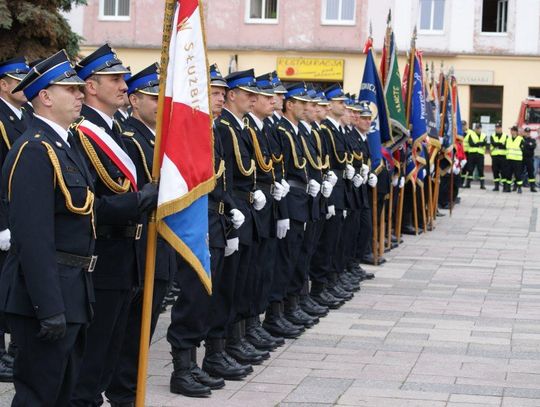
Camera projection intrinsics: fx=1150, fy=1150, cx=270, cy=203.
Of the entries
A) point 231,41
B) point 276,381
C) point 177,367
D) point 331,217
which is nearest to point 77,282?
point 177,367

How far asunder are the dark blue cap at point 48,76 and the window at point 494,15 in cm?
3374

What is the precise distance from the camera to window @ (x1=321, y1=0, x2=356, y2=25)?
1448 inches

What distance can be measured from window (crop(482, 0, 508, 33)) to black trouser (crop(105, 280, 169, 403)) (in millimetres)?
32903

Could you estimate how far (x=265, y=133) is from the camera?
28.3 ft

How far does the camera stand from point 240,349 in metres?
8.18

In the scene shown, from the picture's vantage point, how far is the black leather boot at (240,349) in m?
8.13

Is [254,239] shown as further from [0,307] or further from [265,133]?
[0,307]

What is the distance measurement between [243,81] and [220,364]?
195 cm

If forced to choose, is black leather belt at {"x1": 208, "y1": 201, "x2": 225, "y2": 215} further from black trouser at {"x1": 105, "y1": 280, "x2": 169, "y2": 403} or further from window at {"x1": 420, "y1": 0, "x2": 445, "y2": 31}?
window at {"x1": 420, "y1": 0, "x2": 445, "y2": 31}

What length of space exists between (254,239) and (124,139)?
7.23 feet

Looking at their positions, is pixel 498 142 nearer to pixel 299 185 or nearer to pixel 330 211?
pixel 330 211

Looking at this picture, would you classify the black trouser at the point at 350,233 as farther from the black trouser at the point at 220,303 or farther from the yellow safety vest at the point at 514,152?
the yellow safety vest at the point at 514,152

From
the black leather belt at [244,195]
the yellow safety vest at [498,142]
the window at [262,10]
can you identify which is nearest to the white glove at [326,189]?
the black leather belt at [244,195]

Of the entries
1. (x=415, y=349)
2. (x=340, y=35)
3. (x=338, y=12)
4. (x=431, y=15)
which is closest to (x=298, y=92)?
(x=415, y=349)
